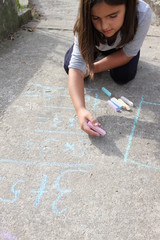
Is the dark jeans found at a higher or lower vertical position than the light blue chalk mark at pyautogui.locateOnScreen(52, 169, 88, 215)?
higher

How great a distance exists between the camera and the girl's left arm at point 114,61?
2027 millimetres

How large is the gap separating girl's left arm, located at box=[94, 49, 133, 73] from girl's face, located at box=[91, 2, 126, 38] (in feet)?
1.41

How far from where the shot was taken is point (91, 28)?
1.61 m

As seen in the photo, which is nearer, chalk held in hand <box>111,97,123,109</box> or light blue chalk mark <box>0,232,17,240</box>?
light blue chalk mark <box>0,232,17,240</box>

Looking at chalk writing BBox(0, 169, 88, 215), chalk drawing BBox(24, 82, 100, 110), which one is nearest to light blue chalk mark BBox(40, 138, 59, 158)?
chalk writing BBox(0, 169, 88, 215)

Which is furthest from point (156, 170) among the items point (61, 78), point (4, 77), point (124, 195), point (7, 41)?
point (7, 41)

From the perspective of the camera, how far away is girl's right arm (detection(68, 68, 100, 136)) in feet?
5.37

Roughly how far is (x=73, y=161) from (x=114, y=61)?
0.91 meters

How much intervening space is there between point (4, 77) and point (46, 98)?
21.8 inches

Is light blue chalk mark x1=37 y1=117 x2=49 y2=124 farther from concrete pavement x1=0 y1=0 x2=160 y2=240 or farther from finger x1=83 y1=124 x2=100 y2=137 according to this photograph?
finger x1=83 y1=124 x2=100 y2=137

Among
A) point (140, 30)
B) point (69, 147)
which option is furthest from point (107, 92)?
point (69, 147)

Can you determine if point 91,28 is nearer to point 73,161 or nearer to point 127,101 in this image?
point 127,101

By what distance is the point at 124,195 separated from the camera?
1384 millimetres

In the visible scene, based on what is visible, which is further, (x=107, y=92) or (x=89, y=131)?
(x=107, y=92)
